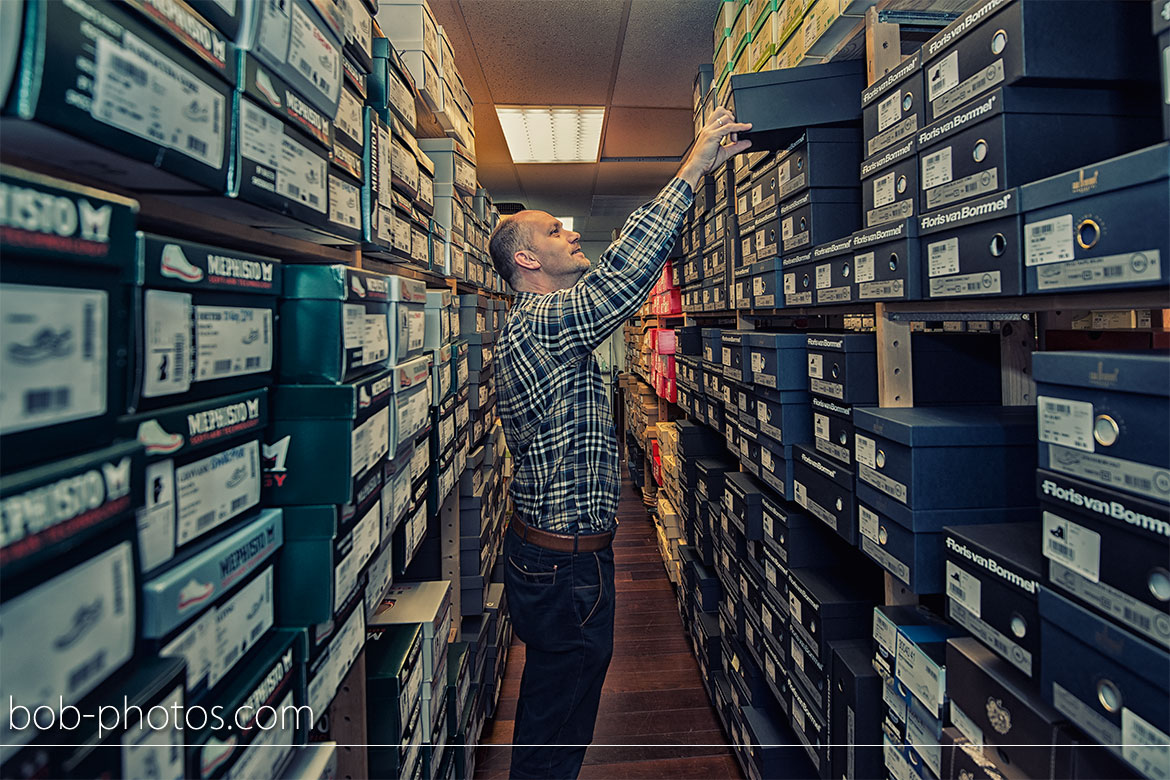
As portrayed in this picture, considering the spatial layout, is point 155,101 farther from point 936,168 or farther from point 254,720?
point 936,168

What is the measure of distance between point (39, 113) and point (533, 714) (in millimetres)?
1513

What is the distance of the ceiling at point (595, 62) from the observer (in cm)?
247

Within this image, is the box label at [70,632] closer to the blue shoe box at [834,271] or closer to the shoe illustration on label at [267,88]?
the shoe illustration on label at [267,88]

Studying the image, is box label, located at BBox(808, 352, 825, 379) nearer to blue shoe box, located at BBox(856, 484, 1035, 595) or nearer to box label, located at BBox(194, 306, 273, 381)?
blue shoe box, located at BBox(856, 484, 1035, 595)

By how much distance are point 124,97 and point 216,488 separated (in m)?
0.36

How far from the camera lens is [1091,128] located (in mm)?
847

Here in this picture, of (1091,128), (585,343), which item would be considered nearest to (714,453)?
(585,343)

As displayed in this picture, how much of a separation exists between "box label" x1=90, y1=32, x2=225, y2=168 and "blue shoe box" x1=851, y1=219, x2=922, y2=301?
1.04 meters

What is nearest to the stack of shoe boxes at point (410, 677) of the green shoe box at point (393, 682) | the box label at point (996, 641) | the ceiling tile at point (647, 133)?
the green shoe box at point (393, 682)

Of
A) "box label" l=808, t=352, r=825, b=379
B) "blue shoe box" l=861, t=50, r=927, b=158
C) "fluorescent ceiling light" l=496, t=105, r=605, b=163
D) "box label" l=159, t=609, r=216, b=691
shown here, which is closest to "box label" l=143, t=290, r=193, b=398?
"box label" l=159, t=609, r=216, b=691

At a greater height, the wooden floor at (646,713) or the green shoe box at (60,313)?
the green shoe box at (60,313)

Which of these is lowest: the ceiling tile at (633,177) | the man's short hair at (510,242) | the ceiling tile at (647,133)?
the man's short hair at (510,242)

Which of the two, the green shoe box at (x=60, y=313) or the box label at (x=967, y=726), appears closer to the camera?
the green shoe box at (x=60, y=313)

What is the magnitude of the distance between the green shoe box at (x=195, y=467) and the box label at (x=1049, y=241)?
38.5 inches
